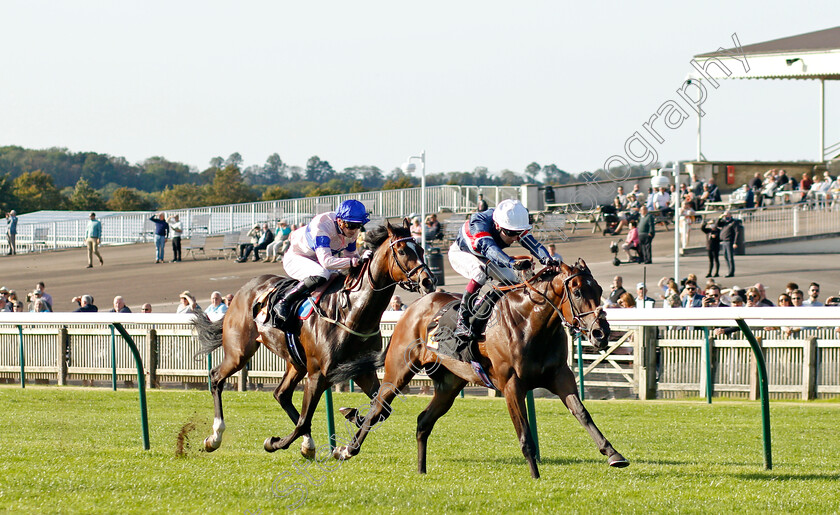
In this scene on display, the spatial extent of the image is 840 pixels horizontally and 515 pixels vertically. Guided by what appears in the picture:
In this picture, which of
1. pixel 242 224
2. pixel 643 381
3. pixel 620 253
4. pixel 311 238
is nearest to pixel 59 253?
pixel 242 224

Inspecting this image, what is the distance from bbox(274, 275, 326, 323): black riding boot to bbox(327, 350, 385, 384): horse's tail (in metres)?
0.71

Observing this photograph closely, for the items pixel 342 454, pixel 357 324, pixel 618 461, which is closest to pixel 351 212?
pixel 357 324

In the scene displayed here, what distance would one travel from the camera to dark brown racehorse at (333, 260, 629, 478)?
20.6 ft

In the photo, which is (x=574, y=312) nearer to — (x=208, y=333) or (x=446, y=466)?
(x=446, y=466)

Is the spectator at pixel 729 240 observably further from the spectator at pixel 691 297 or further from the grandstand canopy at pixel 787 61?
the grandstand canopy at pixel 787 61

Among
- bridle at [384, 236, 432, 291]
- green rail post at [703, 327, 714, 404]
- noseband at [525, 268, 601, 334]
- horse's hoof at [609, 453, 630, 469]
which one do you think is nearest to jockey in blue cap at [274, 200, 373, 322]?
bridle at [384, 236, 432, 291]

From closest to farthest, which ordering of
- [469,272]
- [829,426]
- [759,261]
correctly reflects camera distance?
[469,272] < [829,426] < [759,261]

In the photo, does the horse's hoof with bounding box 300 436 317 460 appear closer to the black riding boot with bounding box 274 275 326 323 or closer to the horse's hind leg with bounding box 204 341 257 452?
the black riding boot with bounding box 274 275 326 323

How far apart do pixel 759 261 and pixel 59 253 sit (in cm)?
2321

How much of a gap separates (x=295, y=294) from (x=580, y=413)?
104 inches

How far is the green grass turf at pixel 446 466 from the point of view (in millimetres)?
5426

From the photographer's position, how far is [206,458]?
752cm

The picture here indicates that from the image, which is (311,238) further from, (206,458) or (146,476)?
(146,476)

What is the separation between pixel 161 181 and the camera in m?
114
